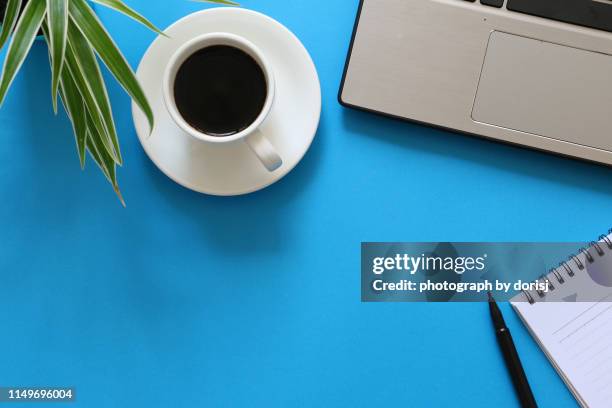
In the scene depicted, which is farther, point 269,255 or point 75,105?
point 269,255

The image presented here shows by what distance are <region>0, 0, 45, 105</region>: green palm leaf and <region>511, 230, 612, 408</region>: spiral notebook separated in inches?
20.9

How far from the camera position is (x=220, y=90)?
56 cm

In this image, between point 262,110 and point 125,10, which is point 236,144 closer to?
point 262,110

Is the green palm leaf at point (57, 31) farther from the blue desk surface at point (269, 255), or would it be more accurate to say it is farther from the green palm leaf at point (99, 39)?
the blue desk surface at point (269, 255)

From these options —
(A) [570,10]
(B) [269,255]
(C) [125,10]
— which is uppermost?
(A) [570,10]

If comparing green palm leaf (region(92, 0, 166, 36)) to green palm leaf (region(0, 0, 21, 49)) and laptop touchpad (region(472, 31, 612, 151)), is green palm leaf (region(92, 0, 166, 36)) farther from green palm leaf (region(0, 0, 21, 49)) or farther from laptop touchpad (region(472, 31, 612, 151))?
laptop touchpad (region(472, 31, 612, 151))

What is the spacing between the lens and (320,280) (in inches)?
24.4

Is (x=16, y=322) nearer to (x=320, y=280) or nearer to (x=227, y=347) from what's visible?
(x=227, y=347)

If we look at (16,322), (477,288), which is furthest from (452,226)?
(16,322)

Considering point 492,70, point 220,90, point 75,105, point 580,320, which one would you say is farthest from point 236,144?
point 580,320

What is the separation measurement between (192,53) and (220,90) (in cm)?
4

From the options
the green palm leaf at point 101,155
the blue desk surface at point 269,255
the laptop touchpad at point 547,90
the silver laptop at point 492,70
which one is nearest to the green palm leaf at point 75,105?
the green palm leaf at point 101,155

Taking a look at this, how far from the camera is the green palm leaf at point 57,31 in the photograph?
0.41 meters

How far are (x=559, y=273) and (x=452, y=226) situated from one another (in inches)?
5.0
